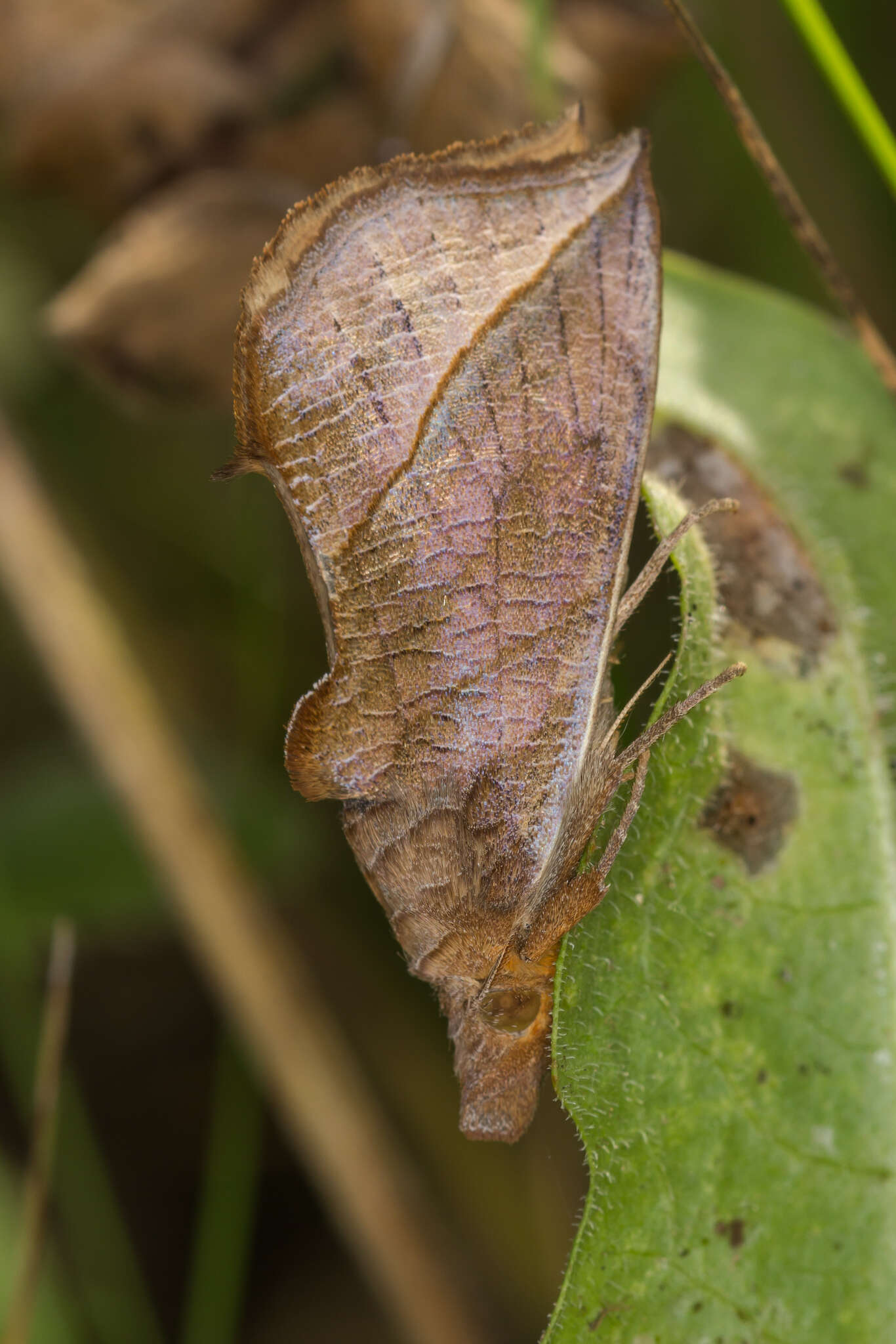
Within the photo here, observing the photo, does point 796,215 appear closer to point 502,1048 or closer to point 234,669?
point 502,1048

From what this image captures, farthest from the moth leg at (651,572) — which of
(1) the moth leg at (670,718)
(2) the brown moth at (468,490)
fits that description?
(1) the moth leg at (670,718)

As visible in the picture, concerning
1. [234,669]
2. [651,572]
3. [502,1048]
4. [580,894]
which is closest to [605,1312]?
[502,1048]

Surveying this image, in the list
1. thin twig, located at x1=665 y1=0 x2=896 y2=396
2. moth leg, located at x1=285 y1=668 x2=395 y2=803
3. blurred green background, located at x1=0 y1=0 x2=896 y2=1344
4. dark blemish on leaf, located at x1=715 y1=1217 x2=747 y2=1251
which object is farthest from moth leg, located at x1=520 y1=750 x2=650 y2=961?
blurred green background, located at x1=0 y1=0 x2=896 y2=1344

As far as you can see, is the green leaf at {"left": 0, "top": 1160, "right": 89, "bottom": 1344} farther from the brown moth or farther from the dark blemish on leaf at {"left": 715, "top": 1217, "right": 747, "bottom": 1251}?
the dark blemish on leaf at {"left": 715, "top": 1217, "right": 747, "bottom": 1251}

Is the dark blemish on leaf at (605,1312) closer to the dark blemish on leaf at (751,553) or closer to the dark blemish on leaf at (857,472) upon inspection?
the dark blemish on leaf at (751,553)

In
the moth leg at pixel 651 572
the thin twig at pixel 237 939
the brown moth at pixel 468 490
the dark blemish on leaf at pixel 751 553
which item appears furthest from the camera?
the thin twig at pixel 237 939

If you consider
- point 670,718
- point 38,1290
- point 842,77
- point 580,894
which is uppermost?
point 842,77
